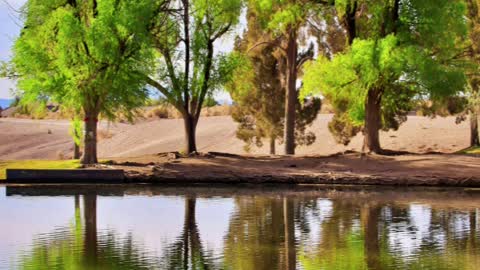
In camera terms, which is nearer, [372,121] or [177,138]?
[372,121]

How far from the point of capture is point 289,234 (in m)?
20.0

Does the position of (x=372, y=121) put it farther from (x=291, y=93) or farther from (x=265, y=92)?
(x=265, y=92)

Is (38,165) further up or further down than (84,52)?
further down

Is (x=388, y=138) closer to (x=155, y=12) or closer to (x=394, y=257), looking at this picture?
(x=155, y=12)

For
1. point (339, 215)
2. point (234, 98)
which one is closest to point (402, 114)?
point (234, 98)

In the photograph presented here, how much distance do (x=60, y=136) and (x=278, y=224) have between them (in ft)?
151

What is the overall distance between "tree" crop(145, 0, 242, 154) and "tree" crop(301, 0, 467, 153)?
451 cm

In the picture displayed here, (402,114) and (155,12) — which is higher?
(155,12)

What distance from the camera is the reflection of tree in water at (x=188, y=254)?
15.9 meters

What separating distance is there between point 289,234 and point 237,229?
1.41 m

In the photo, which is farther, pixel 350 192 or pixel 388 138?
pixel 388 138

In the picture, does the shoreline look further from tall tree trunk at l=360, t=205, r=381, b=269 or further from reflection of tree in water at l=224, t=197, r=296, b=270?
tall tree trunk at l=360, t=205, r=381, b=269

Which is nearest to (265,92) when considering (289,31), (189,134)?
(289,31)

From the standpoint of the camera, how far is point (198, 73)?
40781mm
